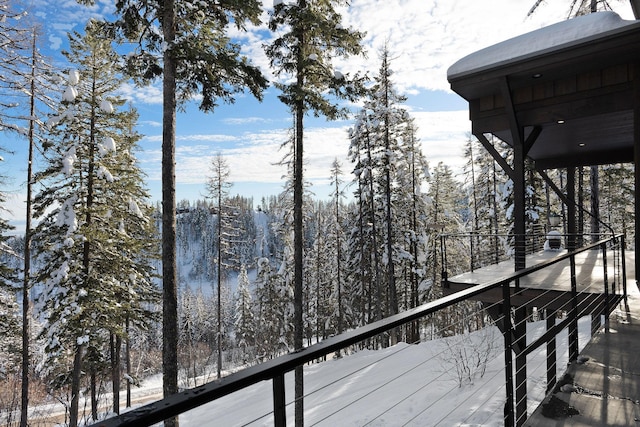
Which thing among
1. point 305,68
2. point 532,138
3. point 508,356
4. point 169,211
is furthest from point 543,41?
point 169,211

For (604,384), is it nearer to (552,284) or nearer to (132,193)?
(552,284)

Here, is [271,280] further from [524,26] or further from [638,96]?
[638,96]

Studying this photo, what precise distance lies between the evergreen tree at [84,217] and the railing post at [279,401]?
1145 cm

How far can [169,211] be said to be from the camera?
23.8 feet

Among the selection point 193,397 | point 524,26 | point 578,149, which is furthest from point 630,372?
point 524,26

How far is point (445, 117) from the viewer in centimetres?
1691

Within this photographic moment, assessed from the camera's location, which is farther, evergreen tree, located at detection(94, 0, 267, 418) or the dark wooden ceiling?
evergreen tree, located at detection(94, 0, 267, 418)

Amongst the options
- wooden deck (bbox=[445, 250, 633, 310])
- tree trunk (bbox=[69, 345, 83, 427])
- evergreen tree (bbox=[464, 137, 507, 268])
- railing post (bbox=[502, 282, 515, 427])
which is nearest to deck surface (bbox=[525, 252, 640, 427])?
railing post (bbox=[502, 282, 515, 427])

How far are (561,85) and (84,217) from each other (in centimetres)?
1290

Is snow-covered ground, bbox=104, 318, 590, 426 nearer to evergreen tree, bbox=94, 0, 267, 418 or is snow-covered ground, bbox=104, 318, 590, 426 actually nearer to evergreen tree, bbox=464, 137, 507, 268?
evergreen tree, bbox=94, 0, 267, 418

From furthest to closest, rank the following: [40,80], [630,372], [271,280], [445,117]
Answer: [271,280]
[445,117]
[40,80]
[630,372]

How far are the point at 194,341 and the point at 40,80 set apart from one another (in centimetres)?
4359

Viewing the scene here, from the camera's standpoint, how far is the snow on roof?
16.9 feet

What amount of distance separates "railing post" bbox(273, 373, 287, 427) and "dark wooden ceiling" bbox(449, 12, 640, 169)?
6412 mm
